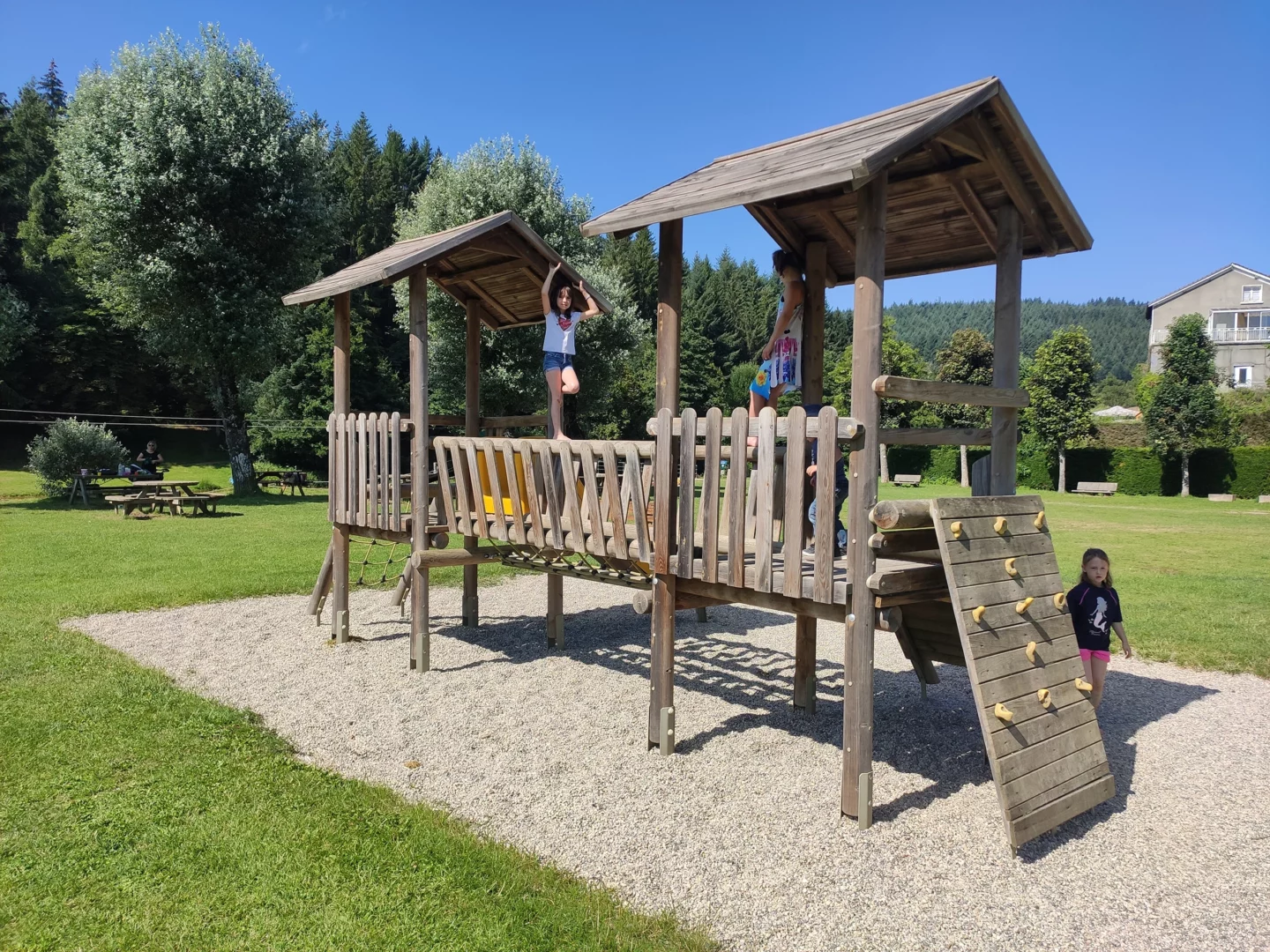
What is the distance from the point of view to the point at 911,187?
237 inches

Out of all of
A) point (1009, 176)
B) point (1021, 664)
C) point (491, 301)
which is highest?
point (1009, 176)

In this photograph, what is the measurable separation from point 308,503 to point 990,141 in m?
21.6

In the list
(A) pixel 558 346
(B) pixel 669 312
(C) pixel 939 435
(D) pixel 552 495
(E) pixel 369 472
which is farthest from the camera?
(E) pixel 369 472

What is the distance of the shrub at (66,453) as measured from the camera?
70.5 feet

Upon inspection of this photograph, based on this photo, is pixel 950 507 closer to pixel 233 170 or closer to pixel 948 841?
pixel 948 841

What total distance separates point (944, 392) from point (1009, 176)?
68.3 inches

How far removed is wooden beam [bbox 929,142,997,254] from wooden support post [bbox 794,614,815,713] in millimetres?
3343

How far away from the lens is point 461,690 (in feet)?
24.2

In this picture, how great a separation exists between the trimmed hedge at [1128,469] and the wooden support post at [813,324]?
86.8ft

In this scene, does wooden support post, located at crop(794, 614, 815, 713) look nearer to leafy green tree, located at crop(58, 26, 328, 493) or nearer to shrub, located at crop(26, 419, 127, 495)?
leafy green tree, located at crop(58, 26, 328, 493)

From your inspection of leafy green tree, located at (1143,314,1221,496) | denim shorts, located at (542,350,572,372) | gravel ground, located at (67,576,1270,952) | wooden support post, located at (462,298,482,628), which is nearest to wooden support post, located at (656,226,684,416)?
denim shorts, located at (542,350,572,372)

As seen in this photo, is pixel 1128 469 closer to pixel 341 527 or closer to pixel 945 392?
pixel 341 527

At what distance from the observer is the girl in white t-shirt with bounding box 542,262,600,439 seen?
7.66 metres

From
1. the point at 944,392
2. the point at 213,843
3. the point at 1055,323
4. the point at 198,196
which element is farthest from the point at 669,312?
the point at 1055,323
